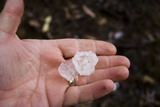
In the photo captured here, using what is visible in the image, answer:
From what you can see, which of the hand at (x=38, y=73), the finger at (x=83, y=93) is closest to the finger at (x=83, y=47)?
the hand at (x=38, y=73)

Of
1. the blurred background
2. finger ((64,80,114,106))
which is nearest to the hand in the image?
finger ((64,80,114,106))

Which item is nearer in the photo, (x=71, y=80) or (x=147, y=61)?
(x=71, y=80)

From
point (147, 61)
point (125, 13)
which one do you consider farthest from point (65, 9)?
point (147, 61)

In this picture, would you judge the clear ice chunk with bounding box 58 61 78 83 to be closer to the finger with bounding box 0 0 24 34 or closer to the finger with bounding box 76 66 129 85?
the finger with bounding box 76 66 129 85

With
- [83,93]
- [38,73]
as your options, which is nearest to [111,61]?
[83,93]

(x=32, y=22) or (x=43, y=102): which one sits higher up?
(x=43, y=102)

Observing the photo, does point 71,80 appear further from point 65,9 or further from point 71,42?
point 65,9
